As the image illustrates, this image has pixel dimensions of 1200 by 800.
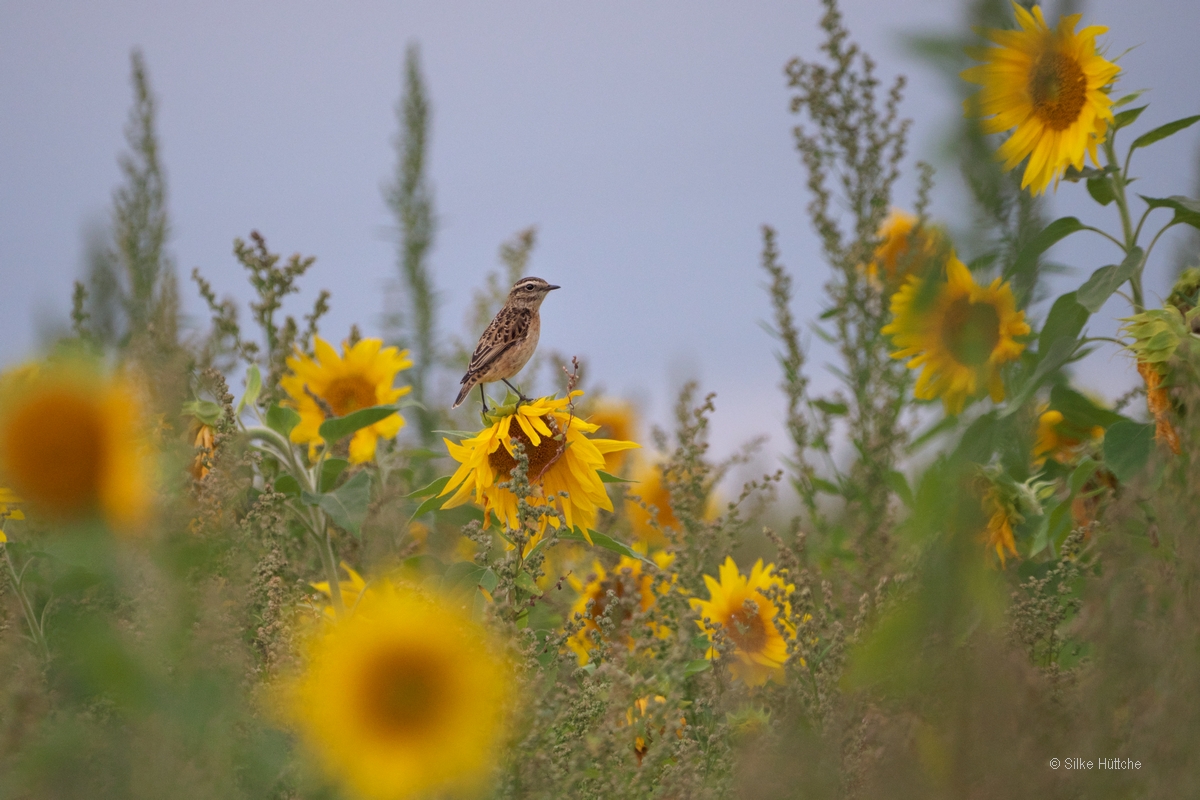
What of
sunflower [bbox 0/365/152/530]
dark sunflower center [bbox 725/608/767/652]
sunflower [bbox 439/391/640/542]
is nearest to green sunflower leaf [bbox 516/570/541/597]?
sunflower [bbox 439/391/640/542]

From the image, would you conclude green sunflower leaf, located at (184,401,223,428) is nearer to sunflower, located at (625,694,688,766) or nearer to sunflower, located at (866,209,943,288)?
sunflower, located at (625,694,688,766)

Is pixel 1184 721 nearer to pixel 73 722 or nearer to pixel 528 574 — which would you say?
pixel 528 574

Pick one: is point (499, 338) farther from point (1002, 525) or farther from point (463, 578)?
point (1002, 525)

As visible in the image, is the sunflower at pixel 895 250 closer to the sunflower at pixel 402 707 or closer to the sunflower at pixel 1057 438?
the sunflower at pixel 1057 438

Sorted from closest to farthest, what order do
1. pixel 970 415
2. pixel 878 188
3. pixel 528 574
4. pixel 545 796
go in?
pixel 970 415 < pixel 545 796 < pixel 528 574 < pixel 878 188

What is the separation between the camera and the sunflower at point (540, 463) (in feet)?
5.53

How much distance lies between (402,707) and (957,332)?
4.60ft

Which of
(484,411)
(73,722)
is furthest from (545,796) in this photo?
(484,411)

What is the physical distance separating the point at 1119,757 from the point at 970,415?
52 cm

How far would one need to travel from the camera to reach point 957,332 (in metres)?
1.95

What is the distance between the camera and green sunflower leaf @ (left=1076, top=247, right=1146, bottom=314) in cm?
197

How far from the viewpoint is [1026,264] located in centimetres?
96

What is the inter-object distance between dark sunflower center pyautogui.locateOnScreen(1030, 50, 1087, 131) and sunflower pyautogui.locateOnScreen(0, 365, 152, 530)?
182 cm

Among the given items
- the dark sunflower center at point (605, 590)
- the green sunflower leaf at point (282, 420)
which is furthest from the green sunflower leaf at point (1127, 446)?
the green sunflower leaf at point (282, 420)
